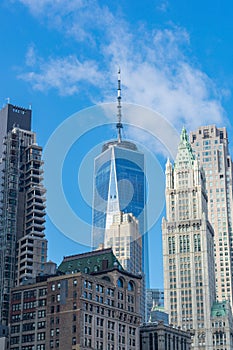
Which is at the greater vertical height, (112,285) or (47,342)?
(112,285)

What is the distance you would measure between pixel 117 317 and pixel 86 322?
14.6m

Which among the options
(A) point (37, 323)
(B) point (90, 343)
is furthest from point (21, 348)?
(B) point (90, 343)

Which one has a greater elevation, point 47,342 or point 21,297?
point 21,297

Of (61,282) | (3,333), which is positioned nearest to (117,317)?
(61,282)

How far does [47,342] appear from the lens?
18288 cm

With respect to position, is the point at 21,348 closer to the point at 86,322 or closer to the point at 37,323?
the point at 37,323

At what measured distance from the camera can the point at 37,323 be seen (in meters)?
188

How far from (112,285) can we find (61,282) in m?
16.1

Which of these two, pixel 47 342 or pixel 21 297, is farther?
pixel 21 297

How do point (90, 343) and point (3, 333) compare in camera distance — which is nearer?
point (90, 343)

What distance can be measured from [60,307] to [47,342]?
9.49m

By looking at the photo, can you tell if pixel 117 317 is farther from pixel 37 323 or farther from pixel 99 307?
pixel 37 323

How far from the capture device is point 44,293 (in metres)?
191

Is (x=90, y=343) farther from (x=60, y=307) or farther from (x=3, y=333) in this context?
(x=3, y=333)
